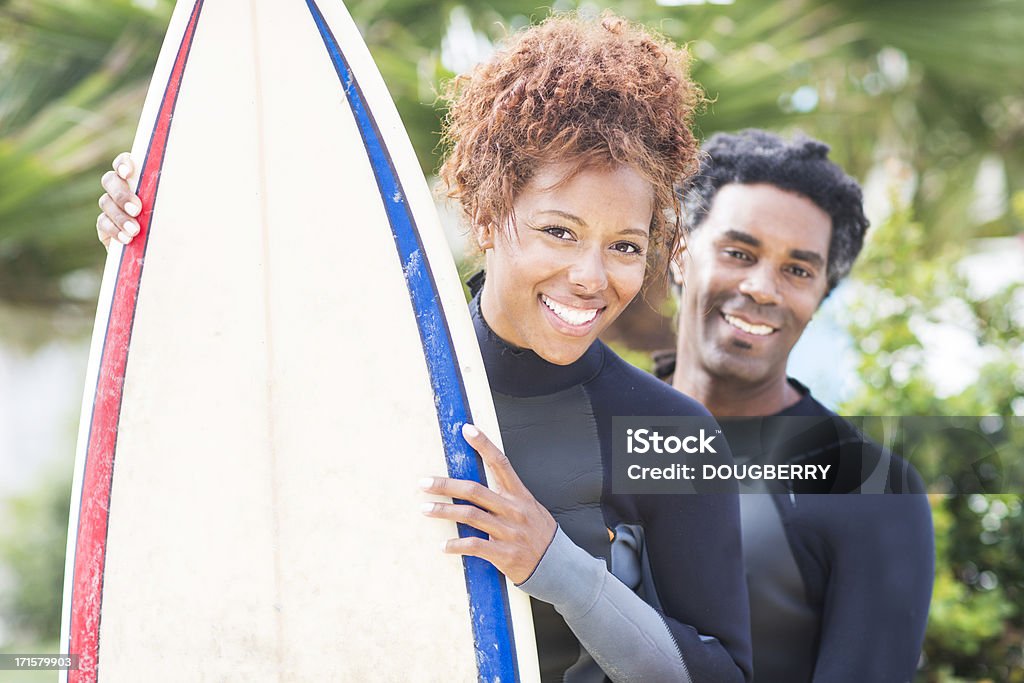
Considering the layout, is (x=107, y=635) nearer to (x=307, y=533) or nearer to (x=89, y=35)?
(x=307, y=533)

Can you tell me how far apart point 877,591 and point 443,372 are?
0.89 metres

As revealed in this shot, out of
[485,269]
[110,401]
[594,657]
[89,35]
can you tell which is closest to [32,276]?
[89,35]

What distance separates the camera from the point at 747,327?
1.94m

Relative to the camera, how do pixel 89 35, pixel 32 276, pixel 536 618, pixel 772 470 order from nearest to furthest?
1. pixel 536 618
2. pixel 772 470
3. pixel 89 35
4. pixel 32 276

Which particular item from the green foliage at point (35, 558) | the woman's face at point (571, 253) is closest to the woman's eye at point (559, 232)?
Result: the woman's face at point (571, 253)

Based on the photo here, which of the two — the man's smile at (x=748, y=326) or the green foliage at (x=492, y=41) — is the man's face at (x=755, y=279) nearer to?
the man's smile at (x=748, y=326)

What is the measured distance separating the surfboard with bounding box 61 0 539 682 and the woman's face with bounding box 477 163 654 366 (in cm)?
13

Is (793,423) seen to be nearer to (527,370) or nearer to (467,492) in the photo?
(527,370)

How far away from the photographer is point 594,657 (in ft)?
4.53

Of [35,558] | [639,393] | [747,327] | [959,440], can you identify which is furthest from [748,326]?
[35,558]

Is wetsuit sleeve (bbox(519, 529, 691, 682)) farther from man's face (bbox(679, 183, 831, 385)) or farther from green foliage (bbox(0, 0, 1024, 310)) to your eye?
green foliage (bbox(0, 0, 1024, 310))

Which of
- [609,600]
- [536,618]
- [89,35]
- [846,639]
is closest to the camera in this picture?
[609,600]

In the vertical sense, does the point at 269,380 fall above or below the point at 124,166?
below

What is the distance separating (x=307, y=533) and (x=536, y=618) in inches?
15.2
